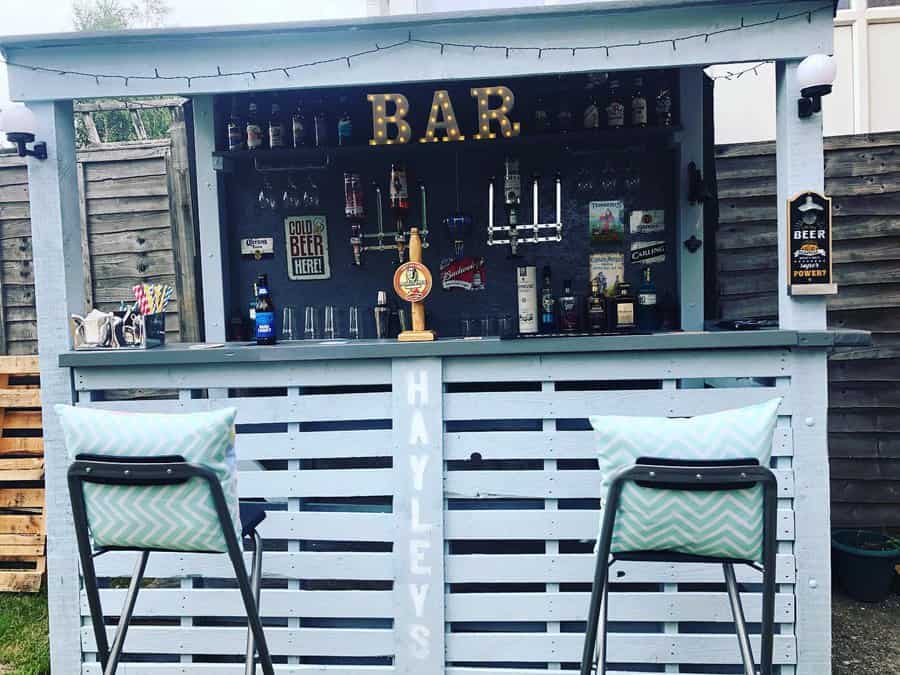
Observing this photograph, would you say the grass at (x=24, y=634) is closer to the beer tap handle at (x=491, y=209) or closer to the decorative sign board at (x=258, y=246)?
the decorative sign board at (x=258, y=246)

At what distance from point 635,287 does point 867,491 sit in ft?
5.68

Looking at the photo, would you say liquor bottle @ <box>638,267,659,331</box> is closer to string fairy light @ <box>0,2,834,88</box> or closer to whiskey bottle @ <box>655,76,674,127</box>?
whiskey bottle @ <box>655,76,674,127</box>

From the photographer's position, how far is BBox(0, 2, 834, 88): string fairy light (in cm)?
243

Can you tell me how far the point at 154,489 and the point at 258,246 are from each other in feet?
8.27

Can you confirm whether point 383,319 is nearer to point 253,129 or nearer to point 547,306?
point 547,306

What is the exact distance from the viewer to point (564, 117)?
3713 mm

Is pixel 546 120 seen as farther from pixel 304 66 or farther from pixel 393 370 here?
pixel 393 370

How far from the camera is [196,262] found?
406cm

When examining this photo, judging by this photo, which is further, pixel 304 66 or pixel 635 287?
pixel 635 287

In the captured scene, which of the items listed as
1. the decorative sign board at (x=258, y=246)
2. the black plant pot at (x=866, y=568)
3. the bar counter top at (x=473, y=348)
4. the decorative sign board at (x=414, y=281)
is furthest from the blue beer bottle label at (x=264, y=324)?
the black plant pot at (x=866, y=568)

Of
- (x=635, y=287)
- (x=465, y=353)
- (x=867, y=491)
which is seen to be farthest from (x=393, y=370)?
(x=867, y=491)

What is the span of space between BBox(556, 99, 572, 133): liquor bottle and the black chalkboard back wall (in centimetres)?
1

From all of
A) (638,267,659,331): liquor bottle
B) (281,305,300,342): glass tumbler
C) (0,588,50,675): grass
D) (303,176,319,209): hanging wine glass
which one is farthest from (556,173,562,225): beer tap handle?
(0,588,50,675): grass

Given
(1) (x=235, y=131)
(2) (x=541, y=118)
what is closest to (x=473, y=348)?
(2) (x=541, y=118)
